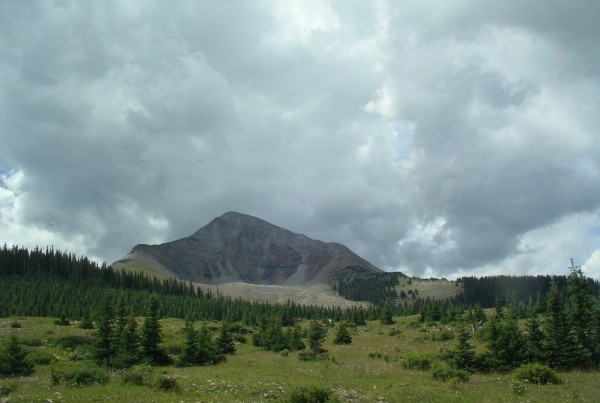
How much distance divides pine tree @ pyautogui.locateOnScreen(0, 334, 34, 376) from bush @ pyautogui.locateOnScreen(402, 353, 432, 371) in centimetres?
3091

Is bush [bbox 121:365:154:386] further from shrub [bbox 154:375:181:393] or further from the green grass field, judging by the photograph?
shrub [bbox 154:375:181:393]

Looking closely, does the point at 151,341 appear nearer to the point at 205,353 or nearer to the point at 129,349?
the point at 129,349

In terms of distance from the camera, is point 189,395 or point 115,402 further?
point 189,395

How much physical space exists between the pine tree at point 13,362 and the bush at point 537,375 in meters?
37.1

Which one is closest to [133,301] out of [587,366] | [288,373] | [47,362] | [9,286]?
[9,286]

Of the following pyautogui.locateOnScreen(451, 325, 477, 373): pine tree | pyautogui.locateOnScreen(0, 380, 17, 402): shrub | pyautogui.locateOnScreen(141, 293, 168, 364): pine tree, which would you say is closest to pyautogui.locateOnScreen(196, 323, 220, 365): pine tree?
pyautogui.locateOnScreen(141, 293, 168, 364): pine tree

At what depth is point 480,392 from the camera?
2409cm

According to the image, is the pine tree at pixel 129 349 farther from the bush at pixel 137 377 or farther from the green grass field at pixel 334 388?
the bush at pixel 137 377

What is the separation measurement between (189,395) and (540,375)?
2296cm

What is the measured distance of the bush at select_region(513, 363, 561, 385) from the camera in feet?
94.7

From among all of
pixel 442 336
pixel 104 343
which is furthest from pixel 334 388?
pixel 442 336

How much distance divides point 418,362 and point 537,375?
31.8ft

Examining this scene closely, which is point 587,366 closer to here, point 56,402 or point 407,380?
point 407,380

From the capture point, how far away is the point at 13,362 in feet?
113
